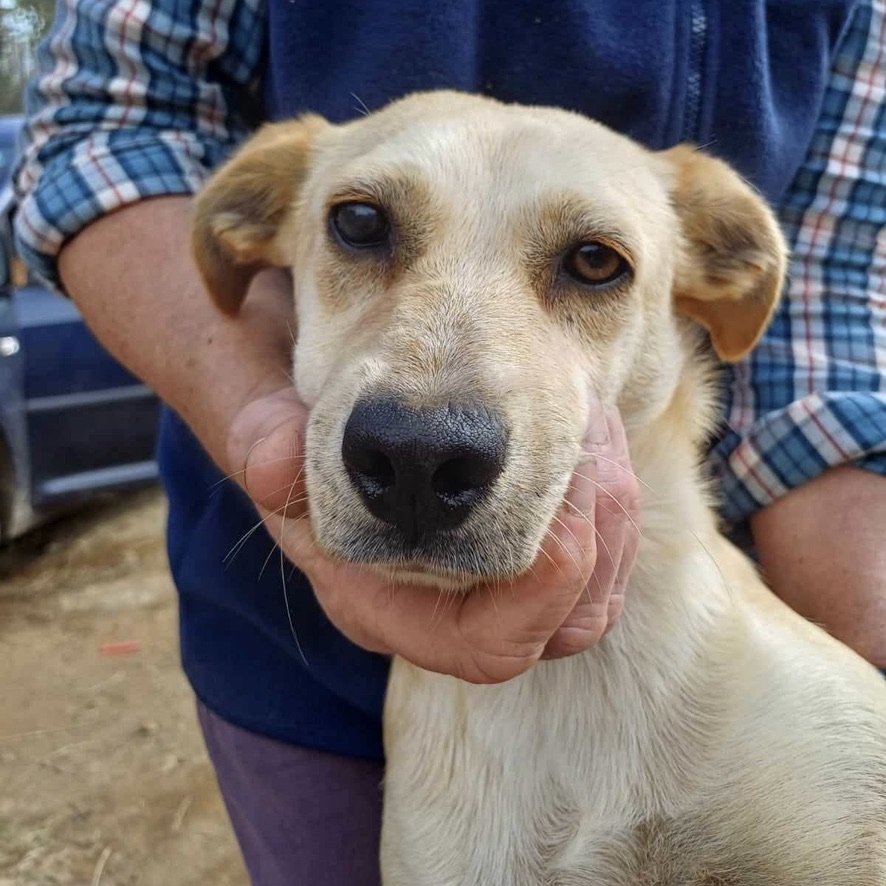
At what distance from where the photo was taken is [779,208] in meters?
2.26

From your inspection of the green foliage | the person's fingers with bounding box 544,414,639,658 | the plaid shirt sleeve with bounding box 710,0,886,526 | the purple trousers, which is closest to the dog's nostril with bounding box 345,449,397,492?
the person's fingers with bounding box 544,414,639,658

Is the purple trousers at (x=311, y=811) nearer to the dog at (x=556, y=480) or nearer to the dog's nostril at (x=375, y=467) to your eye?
the dog at (x=556, y=480)

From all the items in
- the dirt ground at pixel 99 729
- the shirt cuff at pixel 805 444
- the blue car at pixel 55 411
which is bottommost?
the dirt ground at pixel 99 729

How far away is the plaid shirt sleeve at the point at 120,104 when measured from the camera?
1.99m

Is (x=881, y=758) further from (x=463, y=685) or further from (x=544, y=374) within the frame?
(x=544, y=374)

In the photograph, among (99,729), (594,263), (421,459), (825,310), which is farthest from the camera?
(99,729)

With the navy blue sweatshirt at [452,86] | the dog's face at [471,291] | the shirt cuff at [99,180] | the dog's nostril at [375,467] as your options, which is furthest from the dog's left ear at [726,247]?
the shirt cuff at [99,180]

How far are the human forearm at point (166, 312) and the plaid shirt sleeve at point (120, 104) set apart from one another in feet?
0.17

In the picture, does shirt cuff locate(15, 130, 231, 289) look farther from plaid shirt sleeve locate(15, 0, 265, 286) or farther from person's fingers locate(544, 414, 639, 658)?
person's fingers locate(544, 414, 639, 658)

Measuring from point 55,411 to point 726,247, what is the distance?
4.22 metres

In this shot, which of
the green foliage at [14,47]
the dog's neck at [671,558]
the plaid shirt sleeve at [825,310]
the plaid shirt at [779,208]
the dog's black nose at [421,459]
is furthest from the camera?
the green foliage at [14,47]

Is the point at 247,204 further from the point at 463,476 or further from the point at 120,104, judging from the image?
the point at 463,476

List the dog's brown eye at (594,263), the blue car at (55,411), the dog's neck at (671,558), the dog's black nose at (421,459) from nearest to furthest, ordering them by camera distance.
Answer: the dog's black nose at (421,459) < the dog's brown eye at (594,263) < the dog's neck at (671,558) < the blue car at (55,411)

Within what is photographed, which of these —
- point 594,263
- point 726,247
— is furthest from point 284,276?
point 726,247
